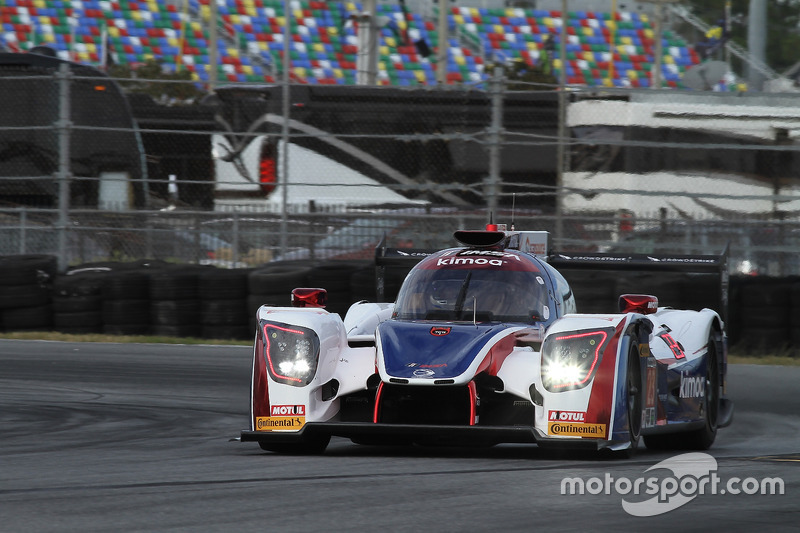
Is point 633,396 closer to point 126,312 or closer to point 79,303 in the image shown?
point 126,312

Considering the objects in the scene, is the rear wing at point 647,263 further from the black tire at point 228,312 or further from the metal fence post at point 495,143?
the metal fence post at point 495,143

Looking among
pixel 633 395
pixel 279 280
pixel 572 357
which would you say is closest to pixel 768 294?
pixel 279 280

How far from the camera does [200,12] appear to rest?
33375 mm

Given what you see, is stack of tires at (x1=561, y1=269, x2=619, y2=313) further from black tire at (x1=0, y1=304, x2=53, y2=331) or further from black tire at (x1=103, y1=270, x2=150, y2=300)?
black tire at (x1=0, y1=304, x2=53, y2=331)

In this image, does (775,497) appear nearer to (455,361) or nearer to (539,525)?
(539,525)

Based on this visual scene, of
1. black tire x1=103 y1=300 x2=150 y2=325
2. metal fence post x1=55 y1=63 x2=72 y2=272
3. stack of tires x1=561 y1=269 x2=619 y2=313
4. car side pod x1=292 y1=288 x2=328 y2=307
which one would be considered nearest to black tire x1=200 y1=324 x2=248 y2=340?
black tire x1=103 y1=300 x2=150 y2=325

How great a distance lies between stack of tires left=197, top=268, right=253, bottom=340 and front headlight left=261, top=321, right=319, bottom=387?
279 inches

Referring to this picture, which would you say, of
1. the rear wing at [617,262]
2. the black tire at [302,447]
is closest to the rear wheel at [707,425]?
the rear wing at [617,262]

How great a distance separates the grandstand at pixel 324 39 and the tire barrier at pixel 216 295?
16368mm

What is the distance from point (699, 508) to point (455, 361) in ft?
6.24

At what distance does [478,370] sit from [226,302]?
26.0 ft

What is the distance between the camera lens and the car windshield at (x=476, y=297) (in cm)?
736

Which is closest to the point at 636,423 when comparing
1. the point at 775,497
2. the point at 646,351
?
the point at 646,351

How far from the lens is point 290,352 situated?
22.4 feet
